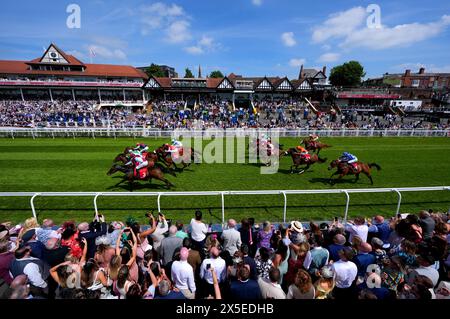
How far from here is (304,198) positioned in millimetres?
8219

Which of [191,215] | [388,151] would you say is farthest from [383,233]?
[388,151]

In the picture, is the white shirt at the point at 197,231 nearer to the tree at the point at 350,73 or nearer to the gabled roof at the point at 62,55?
the gabled roof at the point at 62,55

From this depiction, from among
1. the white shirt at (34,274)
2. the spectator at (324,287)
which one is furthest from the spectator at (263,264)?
the white shirt at (34,274)

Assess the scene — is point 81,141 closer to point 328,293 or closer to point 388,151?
point 328,293

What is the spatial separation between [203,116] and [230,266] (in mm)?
28697

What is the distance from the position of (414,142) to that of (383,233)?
770 inches

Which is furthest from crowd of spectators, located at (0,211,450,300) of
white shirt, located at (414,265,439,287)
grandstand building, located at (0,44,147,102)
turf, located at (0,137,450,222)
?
grandstand building, located at (0,44,147,102)

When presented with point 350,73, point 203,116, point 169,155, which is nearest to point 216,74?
point 350,73

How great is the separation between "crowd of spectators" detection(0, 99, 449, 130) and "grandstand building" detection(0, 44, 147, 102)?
3.43m

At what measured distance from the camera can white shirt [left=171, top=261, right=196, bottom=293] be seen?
3180 mm

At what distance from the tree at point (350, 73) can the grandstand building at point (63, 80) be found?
50378mm

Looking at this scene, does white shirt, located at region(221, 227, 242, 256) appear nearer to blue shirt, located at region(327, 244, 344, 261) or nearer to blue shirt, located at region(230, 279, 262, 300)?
blue shirt, located at region(230, 279, 262, 300)

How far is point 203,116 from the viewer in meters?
31.2

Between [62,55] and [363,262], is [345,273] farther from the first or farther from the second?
[62,55]
